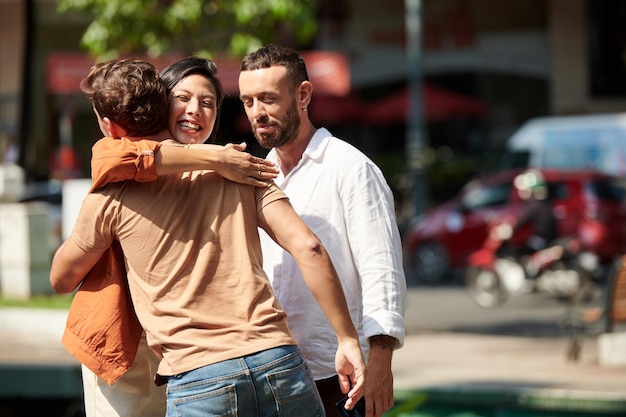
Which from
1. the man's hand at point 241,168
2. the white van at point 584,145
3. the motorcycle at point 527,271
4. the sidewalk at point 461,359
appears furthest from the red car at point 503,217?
the man's hand at point 241,168

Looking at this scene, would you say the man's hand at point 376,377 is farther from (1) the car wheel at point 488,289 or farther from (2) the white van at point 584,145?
(2) the white van at point 584,145

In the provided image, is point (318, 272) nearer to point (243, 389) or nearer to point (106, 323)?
point (243, 389)

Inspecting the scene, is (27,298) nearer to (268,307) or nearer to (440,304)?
(440,304)

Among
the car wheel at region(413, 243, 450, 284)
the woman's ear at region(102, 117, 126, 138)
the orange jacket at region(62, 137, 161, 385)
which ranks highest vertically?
the woman's ear at region(102, 117, 126, 138)

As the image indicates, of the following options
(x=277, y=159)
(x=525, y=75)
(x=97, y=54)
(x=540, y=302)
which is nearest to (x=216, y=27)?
(x=97, y=54)

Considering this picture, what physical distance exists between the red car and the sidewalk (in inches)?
200

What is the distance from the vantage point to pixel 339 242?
3252mm

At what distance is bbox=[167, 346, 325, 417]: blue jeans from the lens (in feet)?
8.86

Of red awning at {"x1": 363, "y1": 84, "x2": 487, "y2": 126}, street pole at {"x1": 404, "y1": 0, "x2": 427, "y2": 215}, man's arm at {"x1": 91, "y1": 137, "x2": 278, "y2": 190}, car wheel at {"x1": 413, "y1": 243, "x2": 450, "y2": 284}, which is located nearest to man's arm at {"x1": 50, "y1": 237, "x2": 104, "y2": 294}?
man's arm at {"x1": 91, "y1": 137, "x2": 278, "y2": 190}

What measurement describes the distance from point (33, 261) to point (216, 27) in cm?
386

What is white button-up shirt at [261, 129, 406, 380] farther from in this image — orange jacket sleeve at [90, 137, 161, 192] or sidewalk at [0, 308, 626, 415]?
sidewalk at [0, 308, 626, 415]

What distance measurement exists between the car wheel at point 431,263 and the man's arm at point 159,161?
15.1 m

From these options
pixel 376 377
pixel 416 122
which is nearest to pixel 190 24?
pixel 416 122

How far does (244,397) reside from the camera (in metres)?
2.71
